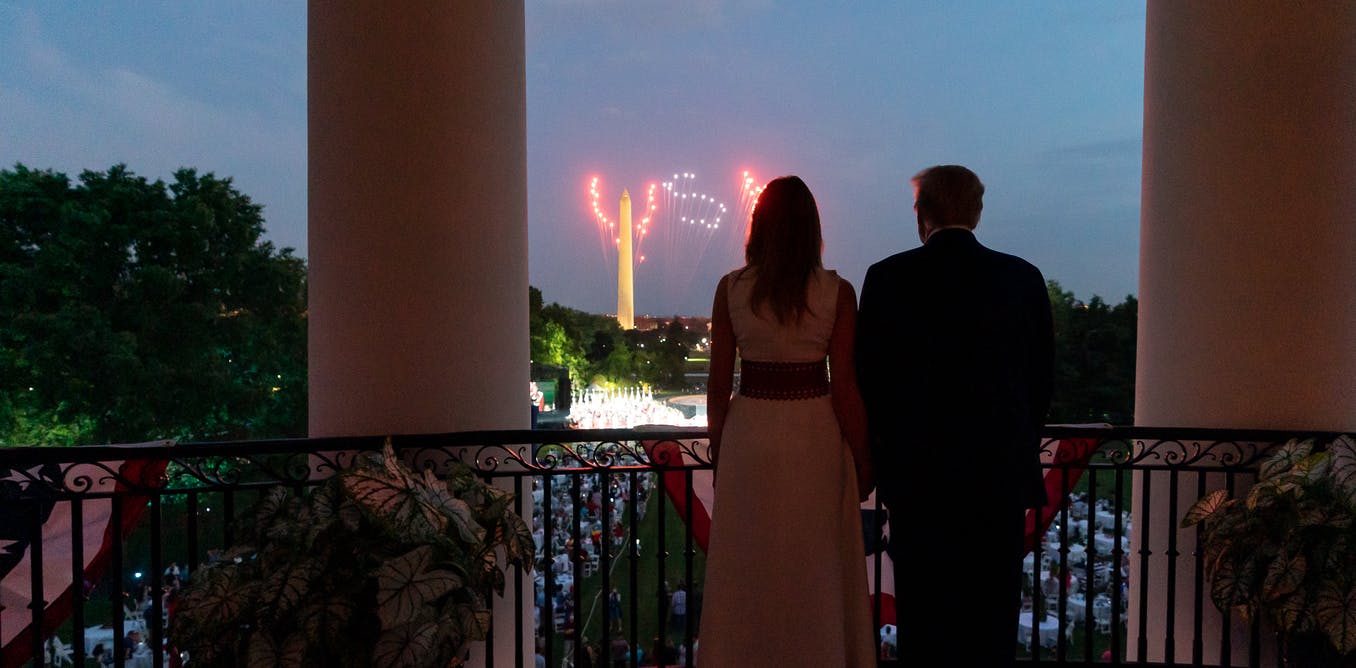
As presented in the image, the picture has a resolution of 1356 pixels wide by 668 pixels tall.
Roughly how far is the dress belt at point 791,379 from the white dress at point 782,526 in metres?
0.02

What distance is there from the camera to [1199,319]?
3373 millimetres

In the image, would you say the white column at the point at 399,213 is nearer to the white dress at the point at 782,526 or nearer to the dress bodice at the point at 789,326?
the white dress at the point at 782,526

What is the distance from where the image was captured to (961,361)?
2145 millimetres

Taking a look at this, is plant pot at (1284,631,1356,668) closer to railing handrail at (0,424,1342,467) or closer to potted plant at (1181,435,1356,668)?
potted plant at (1181,435,1356,668)

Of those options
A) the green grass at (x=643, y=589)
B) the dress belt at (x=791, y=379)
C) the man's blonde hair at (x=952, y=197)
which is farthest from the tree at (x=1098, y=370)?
the dress belt at (x=791, y=379)

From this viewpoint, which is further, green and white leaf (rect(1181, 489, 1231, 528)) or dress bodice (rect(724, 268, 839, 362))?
green and white leaf (rect(1181, 489, 1231, 528))

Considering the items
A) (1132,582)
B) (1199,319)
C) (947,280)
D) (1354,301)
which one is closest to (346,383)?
(947,280)

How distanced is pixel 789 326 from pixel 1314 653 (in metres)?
2.39

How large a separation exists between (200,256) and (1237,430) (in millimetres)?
33605

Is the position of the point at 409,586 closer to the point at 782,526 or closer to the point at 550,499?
the point at 550,499

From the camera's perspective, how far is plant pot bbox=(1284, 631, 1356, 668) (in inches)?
107

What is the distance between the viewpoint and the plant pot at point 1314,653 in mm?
2713

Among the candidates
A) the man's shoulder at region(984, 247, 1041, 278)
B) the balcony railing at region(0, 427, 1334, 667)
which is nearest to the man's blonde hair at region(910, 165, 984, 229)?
the man's shoulder at region(984, 247, 1041, 278)

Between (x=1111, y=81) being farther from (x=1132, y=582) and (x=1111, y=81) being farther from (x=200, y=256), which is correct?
(x=1132, y=582)
